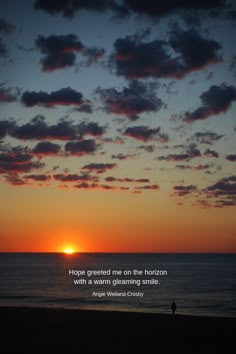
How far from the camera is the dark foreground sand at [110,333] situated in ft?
63.5

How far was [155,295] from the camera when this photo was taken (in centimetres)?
7725

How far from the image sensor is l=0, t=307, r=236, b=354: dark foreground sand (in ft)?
63.5

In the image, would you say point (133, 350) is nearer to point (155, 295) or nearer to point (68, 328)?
point (68, 328)

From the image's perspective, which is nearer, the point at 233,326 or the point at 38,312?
the point at 233,326

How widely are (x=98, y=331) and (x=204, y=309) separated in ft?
132

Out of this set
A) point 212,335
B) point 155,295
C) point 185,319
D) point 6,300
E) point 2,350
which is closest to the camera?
point 2,350

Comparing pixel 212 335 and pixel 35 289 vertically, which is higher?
pixel 35 289

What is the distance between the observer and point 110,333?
23172mm

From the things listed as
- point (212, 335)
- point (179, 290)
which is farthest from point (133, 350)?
point (179, 290)

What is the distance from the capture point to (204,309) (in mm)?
60500

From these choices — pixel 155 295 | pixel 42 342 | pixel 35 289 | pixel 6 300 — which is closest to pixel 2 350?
pixel 42 342

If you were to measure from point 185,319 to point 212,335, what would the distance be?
5528mm

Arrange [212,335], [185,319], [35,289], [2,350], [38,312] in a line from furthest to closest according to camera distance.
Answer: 1. [35,289]
2. [38,312]
3. [185,319]
4. [212,335]
5. [2,350]

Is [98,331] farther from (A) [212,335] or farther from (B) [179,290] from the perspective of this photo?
(B) [179,290]
